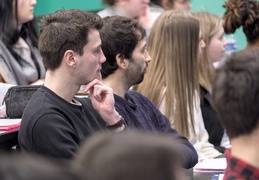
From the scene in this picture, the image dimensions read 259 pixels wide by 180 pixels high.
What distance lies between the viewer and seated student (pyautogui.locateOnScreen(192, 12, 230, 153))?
11.8 feet

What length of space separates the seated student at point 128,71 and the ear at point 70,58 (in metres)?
Result: 0.45

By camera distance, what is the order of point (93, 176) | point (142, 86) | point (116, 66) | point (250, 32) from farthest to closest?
1. point (250, 32)
2. point (142, 86)
3. point (116, 66)
4. point (93, 176)

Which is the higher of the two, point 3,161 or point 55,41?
point 3,161

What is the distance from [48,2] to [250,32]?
229 cm

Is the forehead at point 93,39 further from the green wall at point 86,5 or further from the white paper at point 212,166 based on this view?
the green wall at point 86,5

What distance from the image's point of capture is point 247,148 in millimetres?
1431

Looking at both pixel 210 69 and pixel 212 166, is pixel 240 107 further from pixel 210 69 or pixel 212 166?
pixel 210 69

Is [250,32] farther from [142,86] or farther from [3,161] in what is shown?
[3,161]

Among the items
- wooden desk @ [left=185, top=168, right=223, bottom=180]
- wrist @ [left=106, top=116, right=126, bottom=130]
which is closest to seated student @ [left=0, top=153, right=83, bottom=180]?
wooden desk @ [left=185, top=168, right=223, bottom=180]

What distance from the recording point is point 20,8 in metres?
3.98

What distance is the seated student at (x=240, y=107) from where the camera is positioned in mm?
1416

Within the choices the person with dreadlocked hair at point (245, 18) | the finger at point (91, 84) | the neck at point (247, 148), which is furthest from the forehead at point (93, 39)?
the person with dreadlocked hair at point (245, 18)

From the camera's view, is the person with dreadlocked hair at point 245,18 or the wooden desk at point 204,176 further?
the person with dreadlocked hair at point 245,18

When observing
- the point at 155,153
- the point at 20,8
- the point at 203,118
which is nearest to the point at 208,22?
the point at 203,118
